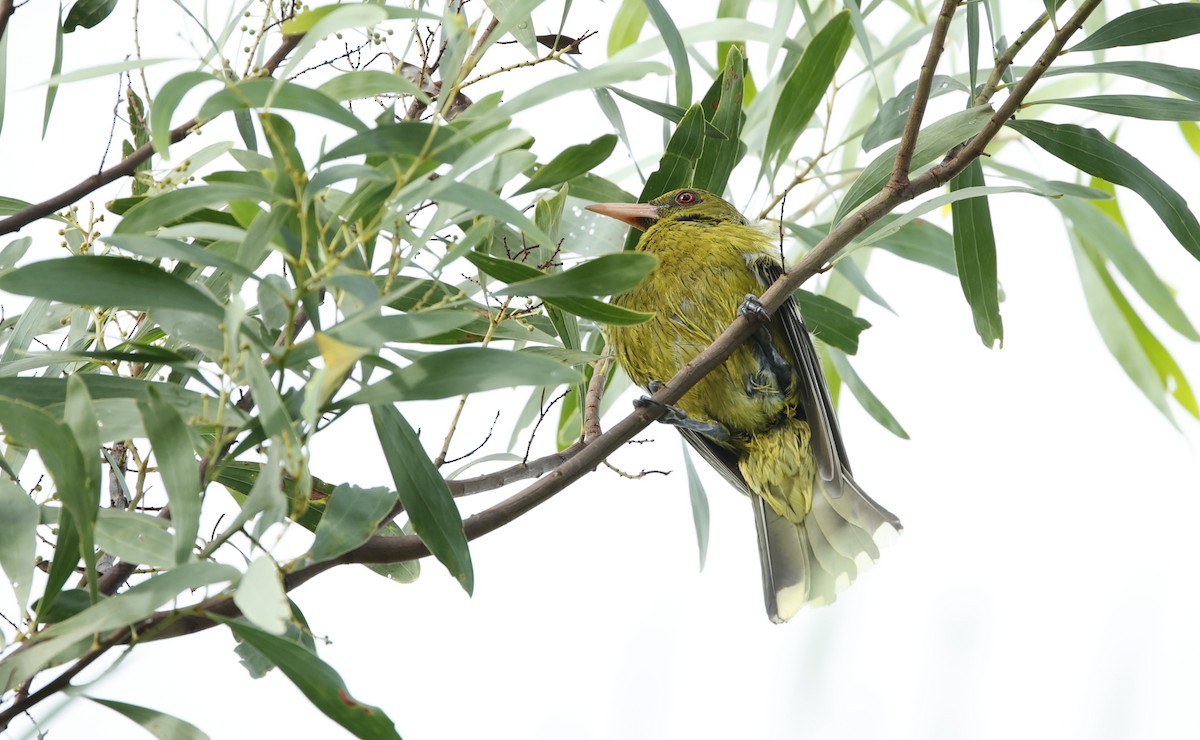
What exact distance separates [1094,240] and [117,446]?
228cm

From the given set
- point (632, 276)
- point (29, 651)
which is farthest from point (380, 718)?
point (632, 276)

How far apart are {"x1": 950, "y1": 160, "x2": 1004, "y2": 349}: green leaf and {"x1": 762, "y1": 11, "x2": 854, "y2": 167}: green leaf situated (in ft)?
0.95

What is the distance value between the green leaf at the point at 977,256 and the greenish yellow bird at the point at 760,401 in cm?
60

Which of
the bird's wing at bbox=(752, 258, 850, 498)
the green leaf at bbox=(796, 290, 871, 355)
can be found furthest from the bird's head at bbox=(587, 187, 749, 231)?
the green leaf at bbox=(796, 290, 871, 355)

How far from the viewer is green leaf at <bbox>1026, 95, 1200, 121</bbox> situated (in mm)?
1694

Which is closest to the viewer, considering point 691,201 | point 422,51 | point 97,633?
point 97,633

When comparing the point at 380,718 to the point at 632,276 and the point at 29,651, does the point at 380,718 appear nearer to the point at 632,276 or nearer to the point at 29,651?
the point at 29,651

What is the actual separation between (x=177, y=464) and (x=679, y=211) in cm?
188

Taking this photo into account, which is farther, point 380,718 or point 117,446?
point 117,446

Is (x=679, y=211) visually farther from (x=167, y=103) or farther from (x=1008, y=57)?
(x=167, y=103)

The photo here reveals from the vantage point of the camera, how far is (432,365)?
118 cm

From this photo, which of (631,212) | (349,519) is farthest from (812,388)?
(349,519)

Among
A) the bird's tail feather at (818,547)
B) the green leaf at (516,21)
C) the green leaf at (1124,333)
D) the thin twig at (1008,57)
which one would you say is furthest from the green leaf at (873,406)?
the green leaf at (516,21)

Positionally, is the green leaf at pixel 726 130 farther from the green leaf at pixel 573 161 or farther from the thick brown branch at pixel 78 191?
the thick brown branch at pixel 78 191
